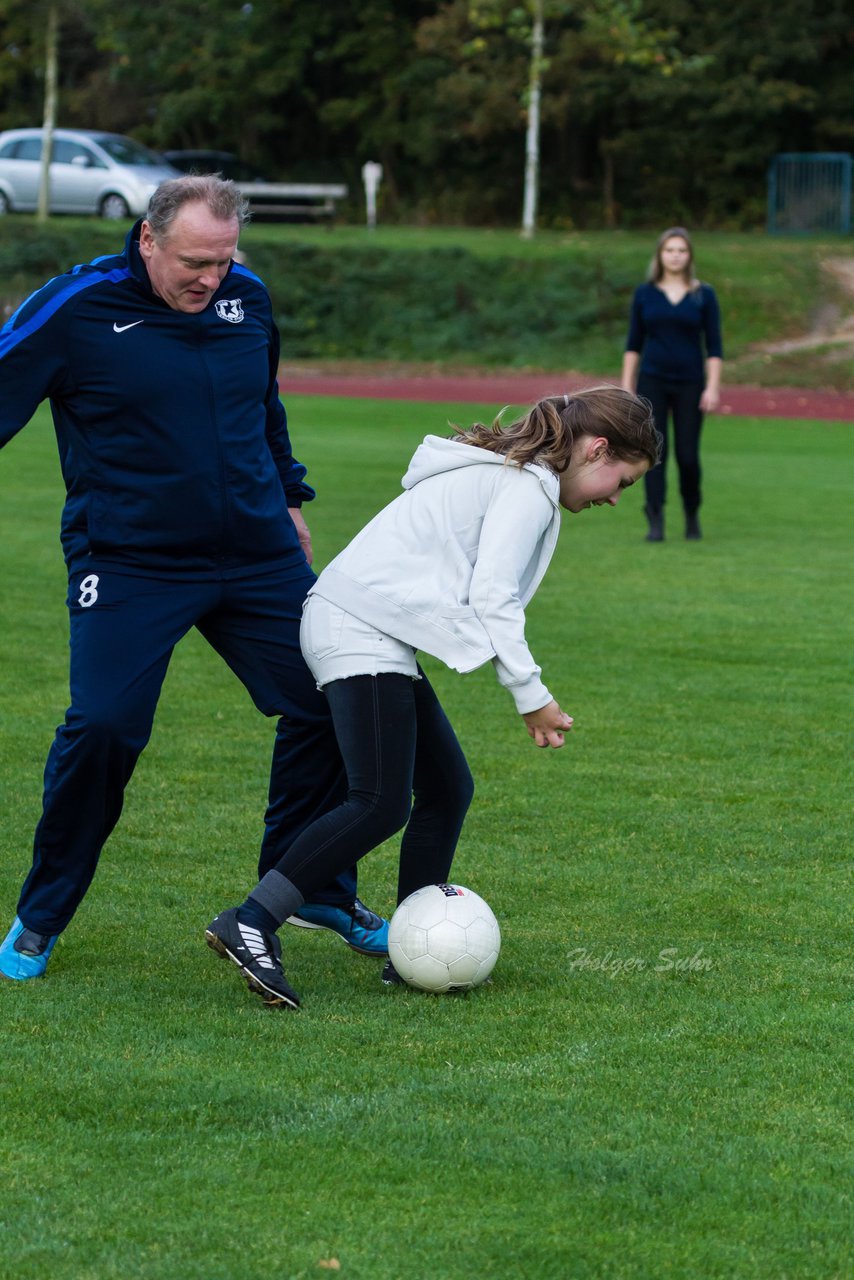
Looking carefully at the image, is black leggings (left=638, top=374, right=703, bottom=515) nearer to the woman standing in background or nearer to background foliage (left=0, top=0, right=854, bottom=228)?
the woman standing in background

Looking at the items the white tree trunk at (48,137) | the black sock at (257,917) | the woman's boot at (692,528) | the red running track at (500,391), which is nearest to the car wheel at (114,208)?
the white tree trunk at (48,137)

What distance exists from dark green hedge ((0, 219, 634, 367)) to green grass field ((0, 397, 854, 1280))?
24.5 meters

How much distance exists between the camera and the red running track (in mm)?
26141

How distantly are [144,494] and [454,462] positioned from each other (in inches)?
32.3

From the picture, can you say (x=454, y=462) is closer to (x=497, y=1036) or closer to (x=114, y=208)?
(x=497, y=1036)

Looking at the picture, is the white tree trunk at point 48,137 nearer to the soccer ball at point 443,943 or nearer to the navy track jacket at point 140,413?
the navy track jacket at point 140,413

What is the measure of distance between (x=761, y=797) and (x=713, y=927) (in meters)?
1.61

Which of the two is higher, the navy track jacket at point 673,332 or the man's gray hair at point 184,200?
the man's gray hair at point 184,200

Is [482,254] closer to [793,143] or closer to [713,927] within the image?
[793,143]

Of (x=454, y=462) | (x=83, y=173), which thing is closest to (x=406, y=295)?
(x=83, y=173)

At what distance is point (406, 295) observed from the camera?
33844 mm

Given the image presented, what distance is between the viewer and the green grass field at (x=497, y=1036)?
11.0 feet

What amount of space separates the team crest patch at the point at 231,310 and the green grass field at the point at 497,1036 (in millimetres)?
1774

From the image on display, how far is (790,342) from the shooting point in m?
31.4
